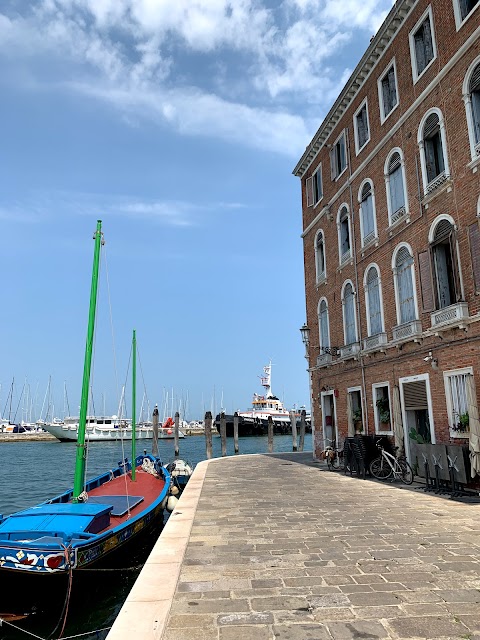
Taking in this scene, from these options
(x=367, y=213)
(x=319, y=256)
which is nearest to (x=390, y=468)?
(x=367, y=213)

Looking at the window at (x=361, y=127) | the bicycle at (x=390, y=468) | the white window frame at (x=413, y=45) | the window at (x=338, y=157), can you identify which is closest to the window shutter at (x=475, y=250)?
the bicycle at (x=390, y=468)

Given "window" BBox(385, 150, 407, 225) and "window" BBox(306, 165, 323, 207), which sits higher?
"window" BBox(306, 165, 323, 207)

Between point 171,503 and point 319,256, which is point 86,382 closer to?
point 171,503

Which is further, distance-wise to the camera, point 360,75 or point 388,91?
point 360,75

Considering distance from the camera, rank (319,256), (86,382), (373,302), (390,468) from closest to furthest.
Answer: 1. (86,382)
2. (390,468)
3. (373,302)
4. (319,256)

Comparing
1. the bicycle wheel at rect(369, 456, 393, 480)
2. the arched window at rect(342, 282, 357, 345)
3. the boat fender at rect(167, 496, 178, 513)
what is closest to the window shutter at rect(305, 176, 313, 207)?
the arched window at rect(342, 282, 357, 345)

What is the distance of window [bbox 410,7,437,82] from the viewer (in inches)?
541

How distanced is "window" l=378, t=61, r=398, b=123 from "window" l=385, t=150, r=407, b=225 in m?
1.61

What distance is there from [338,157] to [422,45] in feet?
20.3

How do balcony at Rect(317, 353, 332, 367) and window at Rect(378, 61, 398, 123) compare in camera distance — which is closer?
window at Rect(378, 61, 398, 123)

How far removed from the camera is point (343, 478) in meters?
14.3

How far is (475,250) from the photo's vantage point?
11523mm

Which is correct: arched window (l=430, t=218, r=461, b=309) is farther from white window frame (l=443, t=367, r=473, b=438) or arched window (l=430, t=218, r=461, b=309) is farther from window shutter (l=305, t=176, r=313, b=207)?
window shutter (l=305, t=176, r=313, b=207)

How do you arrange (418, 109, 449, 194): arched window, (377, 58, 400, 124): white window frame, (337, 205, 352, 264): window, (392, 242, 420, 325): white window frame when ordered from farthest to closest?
(337, 205, 352, 264): window → (377, 58, 400, 124): white window frame → (392, 242, 420, 325): white window frame → (418, 109, 449, 194): arched window
